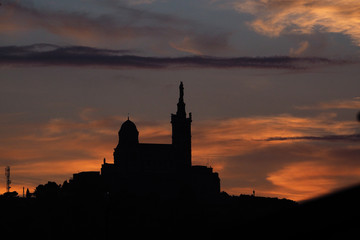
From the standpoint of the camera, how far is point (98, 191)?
6014 inches

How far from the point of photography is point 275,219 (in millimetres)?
16328

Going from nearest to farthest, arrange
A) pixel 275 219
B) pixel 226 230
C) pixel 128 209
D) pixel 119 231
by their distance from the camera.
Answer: pixel 275 219 < pixel 226 230 < pixel 119 231 < pixel 128 209

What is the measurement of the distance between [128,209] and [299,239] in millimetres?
104578

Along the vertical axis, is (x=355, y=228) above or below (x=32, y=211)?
below

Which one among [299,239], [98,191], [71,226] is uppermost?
[98,191]

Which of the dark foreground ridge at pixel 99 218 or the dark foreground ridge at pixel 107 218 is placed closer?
the dark foreground ridge at pixel 107 218

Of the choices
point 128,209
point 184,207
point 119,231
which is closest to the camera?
point 119,231

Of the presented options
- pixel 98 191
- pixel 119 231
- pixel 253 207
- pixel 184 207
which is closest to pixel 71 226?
pixel 119 231

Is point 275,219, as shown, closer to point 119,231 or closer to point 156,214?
point 119,231

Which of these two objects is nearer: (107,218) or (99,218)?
(107,218)

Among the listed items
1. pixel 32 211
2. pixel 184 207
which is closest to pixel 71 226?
pixel 32 211

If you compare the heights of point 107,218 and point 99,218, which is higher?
point 99,218

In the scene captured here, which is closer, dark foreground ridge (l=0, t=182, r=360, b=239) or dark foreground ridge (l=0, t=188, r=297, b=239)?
dark foreground ridge (l=0, t=182, r=360, b=239)

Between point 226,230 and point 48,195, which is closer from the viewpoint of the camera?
point 226,230
